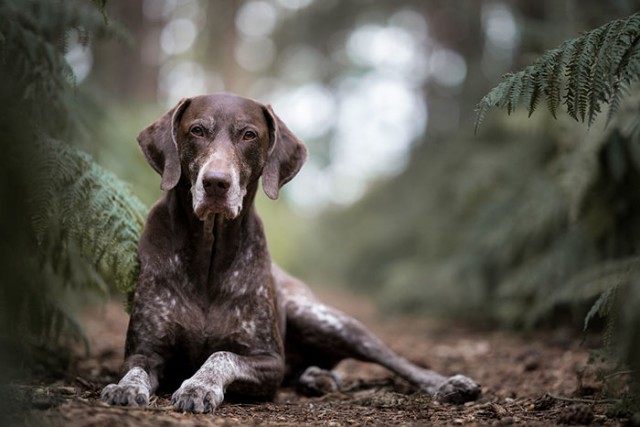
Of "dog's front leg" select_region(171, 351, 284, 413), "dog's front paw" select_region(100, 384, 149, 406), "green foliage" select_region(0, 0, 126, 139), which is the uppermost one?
"green foliage" select_region(0, 0, 126, 139)

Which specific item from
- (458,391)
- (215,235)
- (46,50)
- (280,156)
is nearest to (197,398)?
(215,235)

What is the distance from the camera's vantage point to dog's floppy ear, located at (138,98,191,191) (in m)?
4.18

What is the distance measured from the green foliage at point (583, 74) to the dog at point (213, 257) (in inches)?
55.8

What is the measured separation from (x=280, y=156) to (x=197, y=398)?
5.48 ft

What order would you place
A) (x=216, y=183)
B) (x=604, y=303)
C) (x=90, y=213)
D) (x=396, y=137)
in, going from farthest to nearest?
1. (x=396, y=137)
2. (x=90, y=213)
3. (x=216, y=183)
4. (x=604, y=303)

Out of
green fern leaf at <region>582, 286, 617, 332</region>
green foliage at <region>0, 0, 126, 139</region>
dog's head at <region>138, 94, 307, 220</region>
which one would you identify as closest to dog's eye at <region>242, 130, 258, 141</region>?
dog's head at <region>138, 94, 307, 220</region>

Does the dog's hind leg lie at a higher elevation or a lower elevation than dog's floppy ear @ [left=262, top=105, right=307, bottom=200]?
lower

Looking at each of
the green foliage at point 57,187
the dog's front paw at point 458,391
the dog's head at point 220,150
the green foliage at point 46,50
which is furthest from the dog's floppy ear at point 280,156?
the dog's front paw at point 458,391

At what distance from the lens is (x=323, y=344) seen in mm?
5168

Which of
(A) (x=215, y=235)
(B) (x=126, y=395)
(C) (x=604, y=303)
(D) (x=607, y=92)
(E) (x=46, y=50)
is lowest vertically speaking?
(B) (x=126, y=395)

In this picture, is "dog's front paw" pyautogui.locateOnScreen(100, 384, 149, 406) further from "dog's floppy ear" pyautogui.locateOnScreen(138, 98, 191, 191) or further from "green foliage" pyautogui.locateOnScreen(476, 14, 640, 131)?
"green foliage" pyautogui.locateOnScreen(476, 14, 640, 131)

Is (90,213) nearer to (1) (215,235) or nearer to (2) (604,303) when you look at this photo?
(1) (215,235)

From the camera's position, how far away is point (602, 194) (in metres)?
6.32

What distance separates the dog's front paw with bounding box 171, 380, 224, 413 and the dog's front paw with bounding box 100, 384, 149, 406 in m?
0.17
